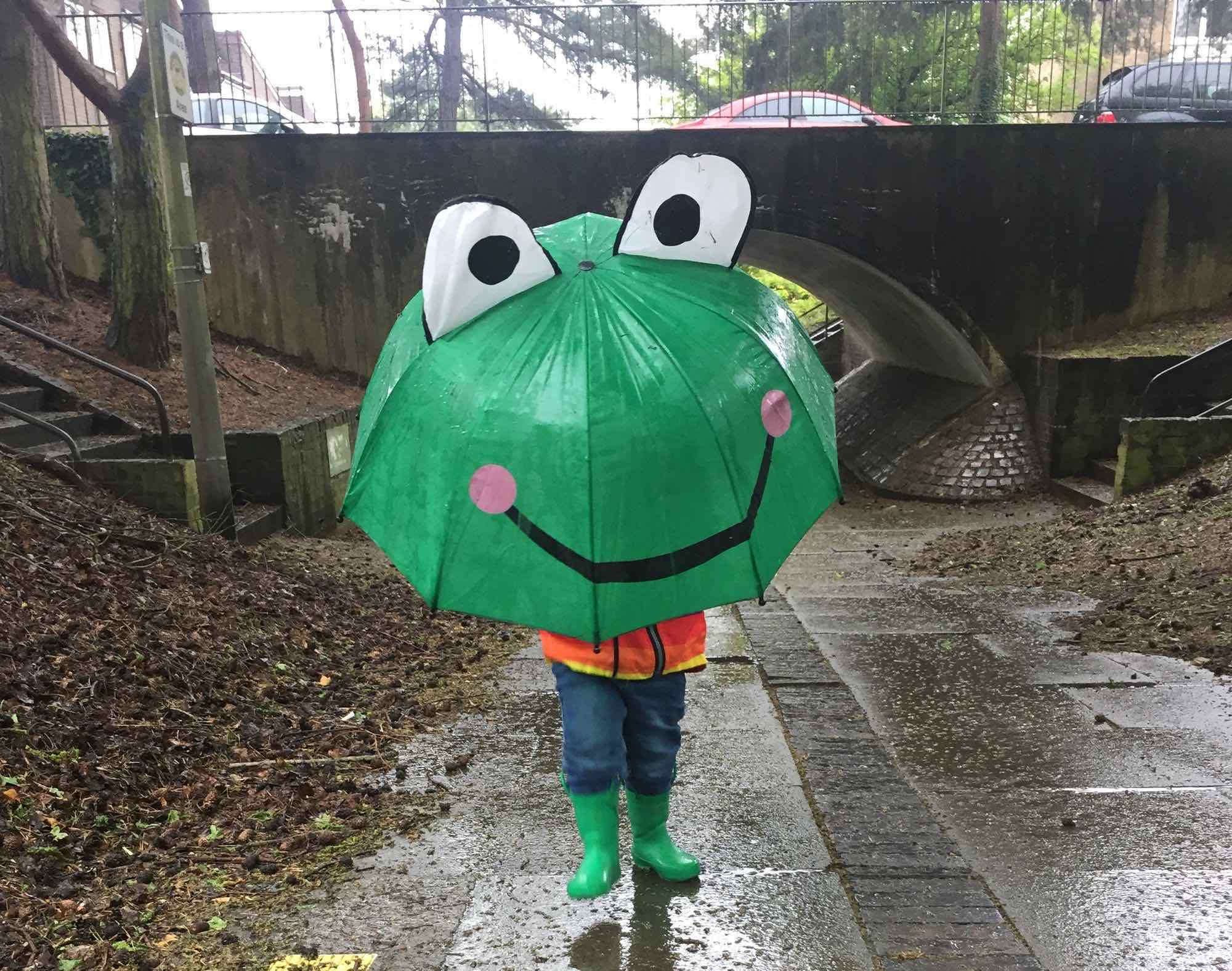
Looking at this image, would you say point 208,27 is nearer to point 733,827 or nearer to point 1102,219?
point 1102,219

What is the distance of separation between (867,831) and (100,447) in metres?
6.46

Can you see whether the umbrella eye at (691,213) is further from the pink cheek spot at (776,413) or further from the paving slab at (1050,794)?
the paving slab at (1050,794)

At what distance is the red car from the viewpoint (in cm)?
1288

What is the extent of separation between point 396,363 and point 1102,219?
12499mm

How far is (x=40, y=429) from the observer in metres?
7.48

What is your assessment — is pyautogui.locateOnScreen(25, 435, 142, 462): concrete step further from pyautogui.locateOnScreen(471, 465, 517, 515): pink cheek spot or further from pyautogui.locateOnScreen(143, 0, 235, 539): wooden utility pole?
pyautogui.locateOnScreen(471, 465, 517, 515): pink cheek spot

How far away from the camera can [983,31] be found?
1562cm

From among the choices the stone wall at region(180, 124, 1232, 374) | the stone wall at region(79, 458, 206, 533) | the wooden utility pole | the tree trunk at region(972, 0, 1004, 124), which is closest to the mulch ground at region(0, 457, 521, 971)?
the stone wall at region(79, 458, 206, 533)

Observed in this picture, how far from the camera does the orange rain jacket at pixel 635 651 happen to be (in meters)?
2.71

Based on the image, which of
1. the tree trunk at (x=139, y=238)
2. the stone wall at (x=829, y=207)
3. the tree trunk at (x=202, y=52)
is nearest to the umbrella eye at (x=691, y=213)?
the tree trunk at (x=139, y=238)

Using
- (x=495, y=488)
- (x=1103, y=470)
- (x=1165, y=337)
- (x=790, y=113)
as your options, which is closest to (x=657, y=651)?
(x=495, y=488)

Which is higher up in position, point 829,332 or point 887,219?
point 887,219

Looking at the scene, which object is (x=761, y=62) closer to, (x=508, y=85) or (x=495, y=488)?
(x=508, y=85)

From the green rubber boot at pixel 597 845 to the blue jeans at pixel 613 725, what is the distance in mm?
36
